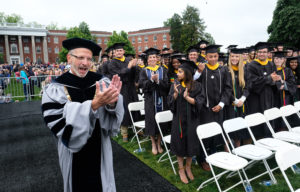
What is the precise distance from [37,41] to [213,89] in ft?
198

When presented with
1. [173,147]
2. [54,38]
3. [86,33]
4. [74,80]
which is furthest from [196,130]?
[54,38]

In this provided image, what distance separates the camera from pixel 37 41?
54.5 meters

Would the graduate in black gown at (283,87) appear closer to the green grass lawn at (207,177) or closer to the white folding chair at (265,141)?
the green grass lawn at (207,177)

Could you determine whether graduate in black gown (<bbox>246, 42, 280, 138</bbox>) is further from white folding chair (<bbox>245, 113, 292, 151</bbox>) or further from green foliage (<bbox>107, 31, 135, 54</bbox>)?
green foliage (<bbox>107, 31, 135, 54</bbox>)

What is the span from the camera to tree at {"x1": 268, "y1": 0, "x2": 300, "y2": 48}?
77.5ft

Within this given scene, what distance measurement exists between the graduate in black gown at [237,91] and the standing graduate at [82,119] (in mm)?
3181

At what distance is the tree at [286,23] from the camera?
930 inches

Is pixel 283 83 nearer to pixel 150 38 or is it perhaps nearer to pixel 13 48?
pixel 13 48

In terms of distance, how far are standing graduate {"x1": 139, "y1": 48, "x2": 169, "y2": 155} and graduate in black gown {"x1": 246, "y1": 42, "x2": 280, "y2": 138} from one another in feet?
6.33

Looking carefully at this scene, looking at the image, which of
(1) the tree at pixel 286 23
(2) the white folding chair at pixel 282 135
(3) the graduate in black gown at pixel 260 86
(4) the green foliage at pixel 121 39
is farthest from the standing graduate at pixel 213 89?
(4) the green foliage at pixel 121 39

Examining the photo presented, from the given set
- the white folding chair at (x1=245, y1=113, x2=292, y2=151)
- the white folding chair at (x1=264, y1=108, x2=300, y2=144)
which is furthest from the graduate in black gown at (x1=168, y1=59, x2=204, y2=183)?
the white folding chair at (x1=264, y1=108, x2=300, y2=144)

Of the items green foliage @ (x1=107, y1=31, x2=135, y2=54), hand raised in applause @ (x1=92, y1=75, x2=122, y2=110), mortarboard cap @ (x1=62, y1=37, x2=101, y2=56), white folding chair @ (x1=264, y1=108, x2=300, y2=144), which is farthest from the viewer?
green foliage @ (x1=107, y1=31, x2=135, y2=54)

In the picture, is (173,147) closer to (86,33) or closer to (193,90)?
(193,90)

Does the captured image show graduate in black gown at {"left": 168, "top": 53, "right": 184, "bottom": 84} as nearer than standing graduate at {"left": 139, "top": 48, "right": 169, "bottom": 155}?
No
